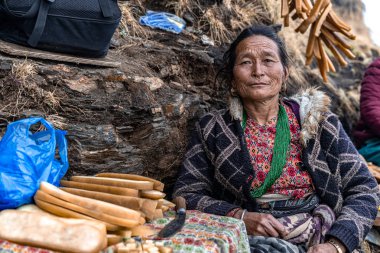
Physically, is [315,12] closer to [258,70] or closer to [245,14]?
[245,14]

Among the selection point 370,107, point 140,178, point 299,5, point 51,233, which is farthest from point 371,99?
point 51,233

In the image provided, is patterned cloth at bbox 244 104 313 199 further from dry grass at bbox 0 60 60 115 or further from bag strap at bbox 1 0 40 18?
bag strap at bbox 1 0 40 18

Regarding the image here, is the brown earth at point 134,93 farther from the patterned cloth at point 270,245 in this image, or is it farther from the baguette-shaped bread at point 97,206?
the patterned cloth at point 270,245

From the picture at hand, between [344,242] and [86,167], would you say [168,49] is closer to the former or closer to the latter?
[86,167]

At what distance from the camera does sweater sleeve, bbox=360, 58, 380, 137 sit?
15.8 ft

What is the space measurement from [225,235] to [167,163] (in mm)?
1370

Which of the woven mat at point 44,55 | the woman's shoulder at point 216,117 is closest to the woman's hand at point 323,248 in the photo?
the woman's shoulder at point 216,117

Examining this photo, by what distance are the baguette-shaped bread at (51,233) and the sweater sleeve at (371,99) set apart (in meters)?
3.56

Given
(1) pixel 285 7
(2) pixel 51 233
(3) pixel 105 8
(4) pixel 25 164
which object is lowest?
(4) pixel 25 164

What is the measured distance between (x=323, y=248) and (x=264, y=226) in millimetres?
330

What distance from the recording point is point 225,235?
2.20 m

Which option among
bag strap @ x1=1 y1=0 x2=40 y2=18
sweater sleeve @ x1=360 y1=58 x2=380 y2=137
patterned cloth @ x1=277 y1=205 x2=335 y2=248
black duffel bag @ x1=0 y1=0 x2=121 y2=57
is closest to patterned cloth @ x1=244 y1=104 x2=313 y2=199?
patterned cloth @ x1=277 y1=205 x2=335 y2=248

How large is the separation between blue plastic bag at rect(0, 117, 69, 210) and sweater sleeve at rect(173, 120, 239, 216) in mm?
813

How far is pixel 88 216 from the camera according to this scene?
209 cm
